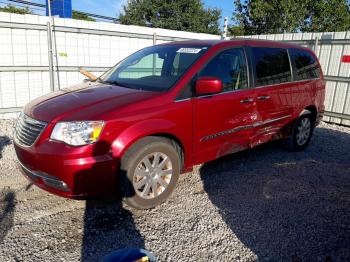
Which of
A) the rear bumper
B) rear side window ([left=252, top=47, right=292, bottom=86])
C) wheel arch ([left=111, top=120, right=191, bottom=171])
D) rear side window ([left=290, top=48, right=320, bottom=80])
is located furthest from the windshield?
rear side window ([left=290, top=48, right=320, bottom=80])

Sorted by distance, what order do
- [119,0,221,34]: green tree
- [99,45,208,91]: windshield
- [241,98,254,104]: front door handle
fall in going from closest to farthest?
1. [99,45,208,91]: windshield
2. [241,98,254,104]: front door handle
3. [119,0,221,34]: green tree

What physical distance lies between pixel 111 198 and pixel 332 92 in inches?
282

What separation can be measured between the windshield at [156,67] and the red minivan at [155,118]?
0.05ft

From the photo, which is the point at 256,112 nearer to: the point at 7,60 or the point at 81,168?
the point at 81,168

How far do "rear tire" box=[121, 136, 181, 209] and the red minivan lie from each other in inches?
0.4

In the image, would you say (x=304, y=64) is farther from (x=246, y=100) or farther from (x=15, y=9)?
(x=15, y=9)

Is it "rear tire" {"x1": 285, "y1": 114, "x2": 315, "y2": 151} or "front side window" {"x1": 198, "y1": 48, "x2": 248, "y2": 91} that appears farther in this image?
"rear tire" {"x1": 285, "y1": 114, "x2": 315, "y2": 151}

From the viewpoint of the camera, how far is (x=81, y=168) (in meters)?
2.80

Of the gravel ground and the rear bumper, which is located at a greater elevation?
the rear bumper

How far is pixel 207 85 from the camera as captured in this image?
3.39m

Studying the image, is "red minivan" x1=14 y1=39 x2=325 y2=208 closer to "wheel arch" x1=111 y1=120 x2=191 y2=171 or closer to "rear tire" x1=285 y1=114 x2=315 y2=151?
"wheel arch" x1=111 y1=120 x2=191 y2=171

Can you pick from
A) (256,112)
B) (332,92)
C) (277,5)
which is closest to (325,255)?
(256,112)

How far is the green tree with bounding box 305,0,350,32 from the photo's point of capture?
18.8m

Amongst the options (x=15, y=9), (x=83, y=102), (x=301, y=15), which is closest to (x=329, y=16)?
(x=301, y=15)
